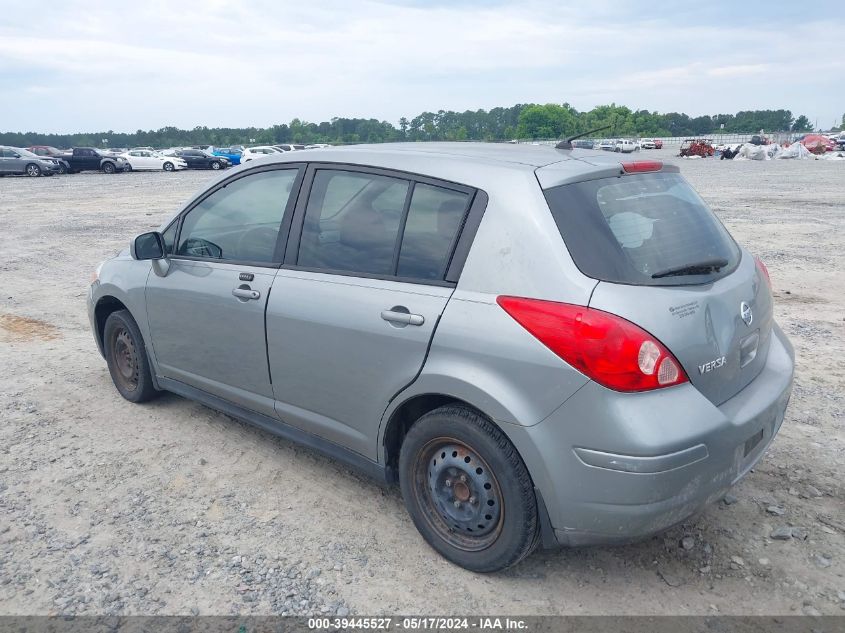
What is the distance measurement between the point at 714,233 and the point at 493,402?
1448 millimetres

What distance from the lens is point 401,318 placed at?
300 cm

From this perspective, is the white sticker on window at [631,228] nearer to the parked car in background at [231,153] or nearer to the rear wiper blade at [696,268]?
the rear wiper blade at [696,268]

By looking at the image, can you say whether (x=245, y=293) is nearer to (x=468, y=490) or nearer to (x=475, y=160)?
(x=475, y=160)

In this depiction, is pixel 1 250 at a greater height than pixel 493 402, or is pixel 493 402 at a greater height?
pixel 493 402

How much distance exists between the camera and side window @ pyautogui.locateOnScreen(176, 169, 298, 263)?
3.80 m

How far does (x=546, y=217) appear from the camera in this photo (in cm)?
276

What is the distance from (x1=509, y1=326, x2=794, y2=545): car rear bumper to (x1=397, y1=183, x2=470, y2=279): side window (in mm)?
834

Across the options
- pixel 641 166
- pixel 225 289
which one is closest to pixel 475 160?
pixel 641 166

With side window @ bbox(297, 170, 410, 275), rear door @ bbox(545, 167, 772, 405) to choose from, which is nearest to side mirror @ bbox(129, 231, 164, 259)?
side window @ bbox(297, 170, 410, 275)

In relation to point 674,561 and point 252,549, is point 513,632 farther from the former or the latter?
point 252,549

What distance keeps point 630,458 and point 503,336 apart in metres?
0.64

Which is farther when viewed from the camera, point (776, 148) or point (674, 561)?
point (776, 148)

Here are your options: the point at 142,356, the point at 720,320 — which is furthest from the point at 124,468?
the point at 720,320

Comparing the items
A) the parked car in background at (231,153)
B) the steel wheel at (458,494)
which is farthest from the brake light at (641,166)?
the parked car in background at (231,153)
